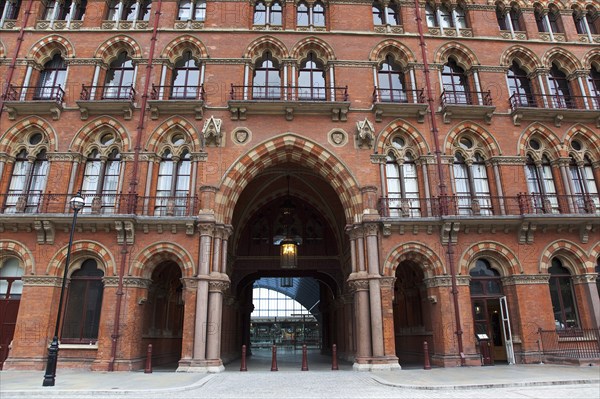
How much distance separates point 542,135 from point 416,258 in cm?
868

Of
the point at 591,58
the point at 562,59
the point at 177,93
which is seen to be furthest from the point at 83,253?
the point at 591,58

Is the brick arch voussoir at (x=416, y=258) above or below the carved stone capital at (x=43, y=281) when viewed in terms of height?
above

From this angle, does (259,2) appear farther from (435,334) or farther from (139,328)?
(435,334)

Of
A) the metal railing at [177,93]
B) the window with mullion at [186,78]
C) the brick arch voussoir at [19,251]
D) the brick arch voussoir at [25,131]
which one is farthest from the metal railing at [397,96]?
the brick arch voussoir at [19,251]

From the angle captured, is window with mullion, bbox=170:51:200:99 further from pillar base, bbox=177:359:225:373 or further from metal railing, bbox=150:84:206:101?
pillar base, bbox=177:359:225:373

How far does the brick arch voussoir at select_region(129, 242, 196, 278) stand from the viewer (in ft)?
53.9

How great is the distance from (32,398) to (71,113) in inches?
516

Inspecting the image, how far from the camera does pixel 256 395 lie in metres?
9.87

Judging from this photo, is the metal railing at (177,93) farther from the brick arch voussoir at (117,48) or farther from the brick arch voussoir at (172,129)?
the brick arch voussoir at (117,48)

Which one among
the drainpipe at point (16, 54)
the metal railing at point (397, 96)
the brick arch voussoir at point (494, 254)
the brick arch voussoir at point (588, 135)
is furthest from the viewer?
the brick arch voussoir at point (588, 135)

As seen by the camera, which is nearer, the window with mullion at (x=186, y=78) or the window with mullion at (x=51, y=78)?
the window with mullion at (x=51, y=78)

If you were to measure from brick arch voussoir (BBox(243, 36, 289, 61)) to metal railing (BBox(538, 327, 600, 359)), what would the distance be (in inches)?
647

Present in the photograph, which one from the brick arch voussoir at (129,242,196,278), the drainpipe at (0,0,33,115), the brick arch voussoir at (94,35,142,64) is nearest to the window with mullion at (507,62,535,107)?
the brick arch voussoir at (129,242,196,278)

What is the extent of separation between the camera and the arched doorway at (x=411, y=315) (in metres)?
18.0
